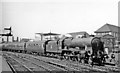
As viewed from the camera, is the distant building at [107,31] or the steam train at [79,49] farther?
A: the distant building at [107,31]

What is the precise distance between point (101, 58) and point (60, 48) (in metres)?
8.34

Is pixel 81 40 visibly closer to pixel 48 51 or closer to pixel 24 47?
pixel 48 51

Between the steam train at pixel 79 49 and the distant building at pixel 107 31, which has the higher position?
the distant building at pixel 107 31

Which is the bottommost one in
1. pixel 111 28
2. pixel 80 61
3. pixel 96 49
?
pixel 80 61

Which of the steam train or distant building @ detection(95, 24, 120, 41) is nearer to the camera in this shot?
the steam train

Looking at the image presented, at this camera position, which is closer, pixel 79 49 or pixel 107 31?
pixel 79 49

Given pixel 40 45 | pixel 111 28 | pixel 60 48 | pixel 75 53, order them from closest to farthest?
pixel 75 53
pixel 60 48
pixel 40 45
pixel 111 28

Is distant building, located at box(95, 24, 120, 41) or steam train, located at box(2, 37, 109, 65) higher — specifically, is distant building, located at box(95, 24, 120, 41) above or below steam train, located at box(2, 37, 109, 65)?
above

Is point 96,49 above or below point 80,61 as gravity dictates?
above

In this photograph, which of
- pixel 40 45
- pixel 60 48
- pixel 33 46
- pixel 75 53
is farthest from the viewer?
pixel 33 46

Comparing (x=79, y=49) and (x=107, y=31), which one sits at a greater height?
(x=107, y=31)

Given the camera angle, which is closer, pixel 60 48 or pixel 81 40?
pixel 81 40

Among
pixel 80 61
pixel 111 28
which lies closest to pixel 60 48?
pixel 80 61

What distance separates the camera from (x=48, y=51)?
3231 centimetres
